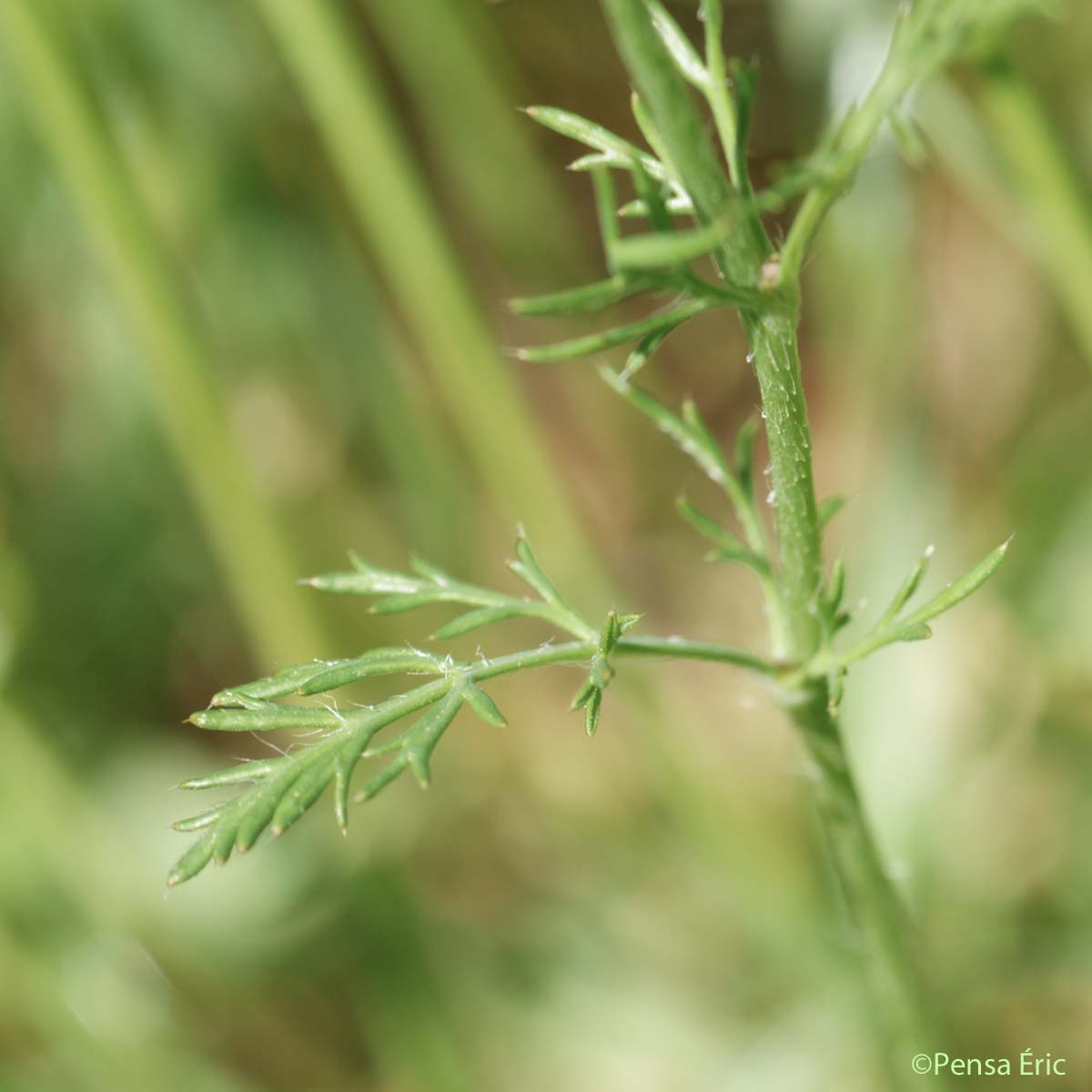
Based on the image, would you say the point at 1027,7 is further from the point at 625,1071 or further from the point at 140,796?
the point at 140,796

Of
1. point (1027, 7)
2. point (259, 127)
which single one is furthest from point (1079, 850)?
point (259, 127)

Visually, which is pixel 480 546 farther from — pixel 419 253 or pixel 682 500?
pixel 682 500

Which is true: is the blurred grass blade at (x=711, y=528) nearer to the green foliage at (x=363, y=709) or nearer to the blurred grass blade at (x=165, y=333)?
the green foliage at (x=363, y=709)

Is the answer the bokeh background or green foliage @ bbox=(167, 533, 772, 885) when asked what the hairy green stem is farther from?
the bokeh background

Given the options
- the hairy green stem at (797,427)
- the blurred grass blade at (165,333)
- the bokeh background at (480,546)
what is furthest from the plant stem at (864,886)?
the blurred grass blade at (165,333)

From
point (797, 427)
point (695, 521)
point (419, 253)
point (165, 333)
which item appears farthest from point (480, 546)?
point (797, 427)
